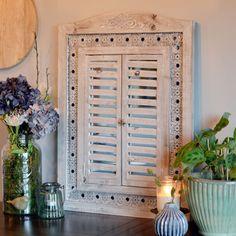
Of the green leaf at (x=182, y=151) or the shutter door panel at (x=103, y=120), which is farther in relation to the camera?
the shutter door panel at (x=103, y=120)

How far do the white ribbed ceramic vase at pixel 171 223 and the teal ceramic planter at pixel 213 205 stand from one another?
56 mm

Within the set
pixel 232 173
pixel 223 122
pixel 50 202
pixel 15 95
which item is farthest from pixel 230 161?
pixel 15 95

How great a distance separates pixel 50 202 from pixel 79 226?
171mm

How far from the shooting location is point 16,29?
205cm

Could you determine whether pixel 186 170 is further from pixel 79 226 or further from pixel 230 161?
pixel 79 226

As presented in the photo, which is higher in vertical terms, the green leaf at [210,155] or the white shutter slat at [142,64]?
the white shutter slat at [142,64]

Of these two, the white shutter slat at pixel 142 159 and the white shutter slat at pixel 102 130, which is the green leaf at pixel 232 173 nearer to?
the white shutter slat at pixel 142 159

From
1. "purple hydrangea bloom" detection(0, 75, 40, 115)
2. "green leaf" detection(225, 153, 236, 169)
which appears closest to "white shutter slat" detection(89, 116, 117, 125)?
"purple hydrangea bloom" detection(0, 75, 40, 115)

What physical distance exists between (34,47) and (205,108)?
2.30ft

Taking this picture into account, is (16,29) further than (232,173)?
Yes

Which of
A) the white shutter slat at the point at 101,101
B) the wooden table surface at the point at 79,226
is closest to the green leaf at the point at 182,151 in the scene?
the wooden table surface at the point at 79,226

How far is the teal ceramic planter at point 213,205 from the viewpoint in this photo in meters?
1.54

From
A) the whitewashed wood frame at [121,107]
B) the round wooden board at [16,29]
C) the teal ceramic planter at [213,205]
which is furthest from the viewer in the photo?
the round wooden board at [16,29]

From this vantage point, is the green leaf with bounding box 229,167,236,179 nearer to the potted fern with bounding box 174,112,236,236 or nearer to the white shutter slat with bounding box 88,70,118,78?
the potted fern with bounding box 174,112,236,236
